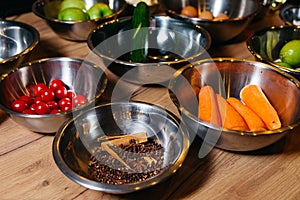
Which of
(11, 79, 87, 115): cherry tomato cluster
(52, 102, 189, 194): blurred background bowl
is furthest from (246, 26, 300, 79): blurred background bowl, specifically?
(11, 79, 87, 115): cherry tomato cluster

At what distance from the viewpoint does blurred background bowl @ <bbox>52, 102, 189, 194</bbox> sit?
0.83 m

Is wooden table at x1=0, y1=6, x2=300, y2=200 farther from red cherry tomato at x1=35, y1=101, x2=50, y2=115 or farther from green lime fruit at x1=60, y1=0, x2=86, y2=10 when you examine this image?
green lime fruit at x1=60, y1=0, x2=86, y2=10

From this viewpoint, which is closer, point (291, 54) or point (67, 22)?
point (291, 54)

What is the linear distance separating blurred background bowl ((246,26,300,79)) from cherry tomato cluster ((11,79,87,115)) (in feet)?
2.00

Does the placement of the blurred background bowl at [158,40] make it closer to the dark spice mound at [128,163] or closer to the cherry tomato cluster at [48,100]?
the cherry tomato cluster at [48,100]

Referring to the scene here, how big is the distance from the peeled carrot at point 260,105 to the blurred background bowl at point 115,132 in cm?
23

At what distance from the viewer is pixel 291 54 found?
122cm

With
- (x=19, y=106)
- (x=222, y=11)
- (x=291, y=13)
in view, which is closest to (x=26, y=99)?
(x=19, y=106)

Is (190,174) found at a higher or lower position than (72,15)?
lower

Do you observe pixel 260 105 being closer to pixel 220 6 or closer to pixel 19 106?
pixel 19 106

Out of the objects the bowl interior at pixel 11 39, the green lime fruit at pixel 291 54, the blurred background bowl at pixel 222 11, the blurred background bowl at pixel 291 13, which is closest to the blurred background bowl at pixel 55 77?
the bowl interior at pixel 11 39

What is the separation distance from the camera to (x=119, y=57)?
128cm

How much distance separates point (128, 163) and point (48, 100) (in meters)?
0.34

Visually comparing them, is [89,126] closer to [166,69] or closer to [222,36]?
[166,69]
